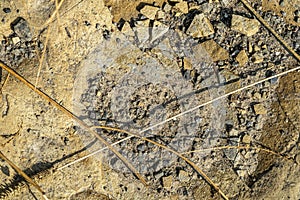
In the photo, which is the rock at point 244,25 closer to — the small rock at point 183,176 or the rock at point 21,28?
the small rock at point 183,176

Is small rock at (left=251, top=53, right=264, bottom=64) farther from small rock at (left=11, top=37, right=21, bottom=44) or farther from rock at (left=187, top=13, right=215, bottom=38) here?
small rock at (left=11, top=37, right=21, bottom=44)

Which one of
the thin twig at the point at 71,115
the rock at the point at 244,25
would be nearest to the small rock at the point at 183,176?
the thin twig at the point at 71,115

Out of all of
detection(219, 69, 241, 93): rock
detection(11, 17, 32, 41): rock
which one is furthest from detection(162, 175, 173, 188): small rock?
detection(11, 17, 32, 41): rock

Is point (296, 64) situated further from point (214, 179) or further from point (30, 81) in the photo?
point (30, 81)

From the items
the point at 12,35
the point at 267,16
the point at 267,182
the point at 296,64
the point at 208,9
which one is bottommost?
the point at 267,182

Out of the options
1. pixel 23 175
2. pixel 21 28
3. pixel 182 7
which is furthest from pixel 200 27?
pixel 23 175

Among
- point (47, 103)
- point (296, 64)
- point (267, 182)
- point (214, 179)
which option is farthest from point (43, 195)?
point (296, 64)
